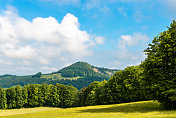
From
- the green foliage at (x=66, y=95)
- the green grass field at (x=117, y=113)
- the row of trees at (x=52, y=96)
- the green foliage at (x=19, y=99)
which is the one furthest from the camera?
the green foliage at (x=66, y=95)

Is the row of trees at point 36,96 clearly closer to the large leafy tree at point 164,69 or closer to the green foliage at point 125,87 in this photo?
the green foliage at point 125,87

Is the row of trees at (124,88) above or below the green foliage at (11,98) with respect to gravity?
above

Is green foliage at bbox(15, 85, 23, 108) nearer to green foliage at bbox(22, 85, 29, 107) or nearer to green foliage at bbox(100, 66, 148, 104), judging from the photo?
green foliage at bbox(22, 85, 29, 107)

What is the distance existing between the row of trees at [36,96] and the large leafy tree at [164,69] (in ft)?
327

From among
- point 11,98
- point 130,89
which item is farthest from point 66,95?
point 130,89

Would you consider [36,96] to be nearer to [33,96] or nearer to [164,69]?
[33,96]

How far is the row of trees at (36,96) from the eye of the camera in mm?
115062

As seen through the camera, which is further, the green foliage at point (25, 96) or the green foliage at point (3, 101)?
the green foliage at point (25, 96)

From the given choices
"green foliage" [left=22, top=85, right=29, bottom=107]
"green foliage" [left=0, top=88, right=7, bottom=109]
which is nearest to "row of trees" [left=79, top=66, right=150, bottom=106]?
"green foliage" [left=22, top=85, right=29, bottom=107]

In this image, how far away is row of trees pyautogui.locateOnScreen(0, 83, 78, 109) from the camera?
115 m

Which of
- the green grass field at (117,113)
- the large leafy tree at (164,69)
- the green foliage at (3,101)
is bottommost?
the green foliage at (3,101)

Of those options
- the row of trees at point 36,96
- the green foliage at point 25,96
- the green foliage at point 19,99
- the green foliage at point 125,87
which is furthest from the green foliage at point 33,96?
the green foliage at point 125,87

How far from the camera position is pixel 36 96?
385 feet

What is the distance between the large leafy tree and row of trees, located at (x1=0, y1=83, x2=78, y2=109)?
3918 inches
